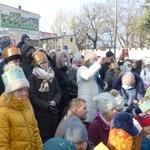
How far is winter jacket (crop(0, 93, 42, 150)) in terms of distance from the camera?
11.4 feet

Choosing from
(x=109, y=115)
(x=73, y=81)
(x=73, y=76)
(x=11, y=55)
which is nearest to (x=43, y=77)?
(x=11, y=55)

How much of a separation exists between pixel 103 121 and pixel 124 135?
159 cm

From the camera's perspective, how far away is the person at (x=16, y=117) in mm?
3502

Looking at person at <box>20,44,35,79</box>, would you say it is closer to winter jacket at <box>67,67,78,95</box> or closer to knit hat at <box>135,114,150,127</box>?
winter jacket at <box>67,67,78,95</box>

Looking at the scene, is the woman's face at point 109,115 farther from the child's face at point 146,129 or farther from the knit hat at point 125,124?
the knit hat at point 125,124

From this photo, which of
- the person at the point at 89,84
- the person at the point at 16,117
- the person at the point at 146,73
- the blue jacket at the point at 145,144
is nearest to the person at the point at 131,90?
the person at the point at 89,84

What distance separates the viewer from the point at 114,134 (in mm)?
2766

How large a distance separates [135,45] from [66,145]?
190 ft

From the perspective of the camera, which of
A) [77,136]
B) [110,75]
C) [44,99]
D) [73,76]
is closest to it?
[77,136]

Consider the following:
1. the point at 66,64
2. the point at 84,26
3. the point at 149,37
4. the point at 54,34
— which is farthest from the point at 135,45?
the point at 66,64

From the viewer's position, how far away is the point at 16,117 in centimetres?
358

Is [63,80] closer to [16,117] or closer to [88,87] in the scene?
[88,87]

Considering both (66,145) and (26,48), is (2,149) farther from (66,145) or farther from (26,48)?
(26,48)

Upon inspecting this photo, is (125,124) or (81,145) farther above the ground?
(125,124)
